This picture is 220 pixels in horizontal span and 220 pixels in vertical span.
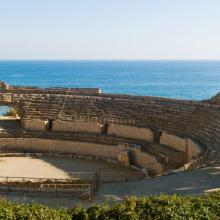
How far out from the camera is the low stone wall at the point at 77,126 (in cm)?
3769

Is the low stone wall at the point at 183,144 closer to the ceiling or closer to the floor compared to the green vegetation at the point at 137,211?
closer to the floor

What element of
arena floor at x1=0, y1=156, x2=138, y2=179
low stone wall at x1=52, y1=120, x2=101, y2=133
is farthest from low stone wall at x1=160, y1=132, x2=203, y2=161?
low stone wall at x1=52, y1=120, x2=101, y2=133

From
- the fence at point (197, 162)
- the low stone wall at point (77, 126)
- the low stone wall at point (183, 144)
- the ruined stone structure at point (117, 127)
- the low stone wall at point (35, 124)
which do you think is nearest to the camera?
the fence at point (197, 162)

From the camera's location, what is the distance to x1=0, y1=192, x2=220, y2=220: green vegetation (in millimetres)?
13930

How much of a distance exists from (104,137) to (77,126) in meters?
2.86

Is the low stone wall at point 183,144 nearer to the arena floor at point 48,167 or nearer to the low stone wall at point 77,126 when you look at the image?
the arena floor at point 48,167

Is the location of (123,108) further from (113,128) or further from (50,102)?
(50,102)

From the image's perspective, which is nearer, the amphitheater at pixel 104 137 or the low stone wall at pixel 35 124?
the amphitheater at pixel 104 137

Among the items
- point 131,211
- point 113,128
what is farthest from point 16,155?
point 131,211

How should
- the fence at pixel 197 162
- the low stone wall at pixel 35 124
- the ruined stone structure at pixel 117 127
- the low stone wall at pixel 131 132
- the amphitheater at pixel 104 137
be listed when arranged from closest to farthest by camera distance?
the fence at pixel 197 162
the amphitheater at pixel 104 137
the ruined stone structure at pixel 117 127
the low stone wall at pixel 131 132
the low stone wall at pixel 35 124

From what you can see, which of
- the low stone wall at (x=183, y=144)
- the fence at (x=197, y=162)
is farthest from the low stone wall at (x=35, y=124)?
the fence at (x=197, y=162)

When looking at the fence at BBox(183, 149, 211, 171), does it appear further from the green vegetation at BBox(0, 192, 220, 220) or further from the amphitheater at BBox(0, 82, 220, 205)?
the green vegetation at BBox(0, 192, 220, 220)

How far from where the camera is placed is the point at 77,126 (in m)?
38.1

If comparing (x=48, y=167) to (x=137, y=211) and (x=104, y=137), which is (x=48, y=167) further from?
(x=137, y=211)
